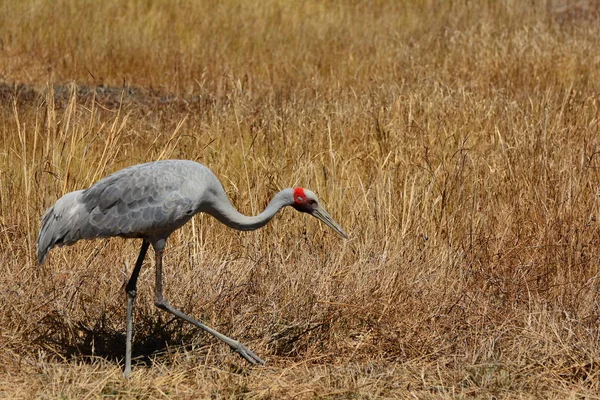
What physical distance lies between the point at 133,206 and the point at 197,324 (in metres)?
0.62

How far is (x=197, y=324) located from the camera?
4.56 metres

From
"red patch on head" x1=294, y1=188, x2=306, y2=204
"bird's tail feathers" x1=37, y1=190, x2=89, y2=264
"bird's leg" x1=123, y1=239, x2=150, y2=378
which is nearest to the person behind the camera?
"bird's leg" x1=123, y1=239, x2=150, y2=378

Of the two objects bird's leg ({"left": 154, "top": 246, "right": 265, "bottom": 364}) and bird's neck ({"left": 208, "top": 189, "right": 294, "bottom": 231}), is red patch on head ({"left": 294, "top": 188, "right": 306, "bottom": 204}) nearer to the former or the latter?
bird's neck ({"left": 208, "top": 189, "right": 294, "bottom": 231})

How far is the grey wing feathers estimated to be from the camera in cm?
438

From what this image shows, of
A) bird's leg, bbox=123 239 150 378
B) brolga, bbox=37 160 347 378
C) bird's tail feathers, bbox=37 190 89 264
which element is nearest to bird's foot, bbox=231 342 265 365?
brolga, bbox=37 160 347 378

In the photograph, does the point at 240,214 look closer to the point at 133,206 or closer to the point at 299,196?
the point at 299,196

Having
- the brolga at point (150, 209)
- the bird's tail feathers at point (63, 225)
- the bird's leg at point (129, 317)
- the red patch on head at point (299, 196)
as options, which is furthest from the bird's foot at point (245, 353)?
the bird's tail feathers at point (63, 225)

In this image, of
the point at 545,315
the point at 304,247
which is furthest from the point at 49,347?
the point at 545,315

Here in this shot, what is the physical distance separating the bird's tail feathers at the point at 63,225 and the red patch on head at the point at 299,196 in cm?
95

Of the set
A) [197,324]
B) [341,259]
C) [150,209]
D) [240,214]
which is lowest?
[341,259]

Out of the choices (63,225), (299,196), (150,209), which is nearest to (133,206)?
(150,209)

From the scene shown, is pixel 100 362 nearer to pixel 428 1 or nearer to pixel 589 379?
pixel 589 379

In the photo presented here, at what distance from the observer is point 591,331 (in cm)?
460

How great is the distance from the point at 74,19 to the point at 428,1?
5129 millimetres
